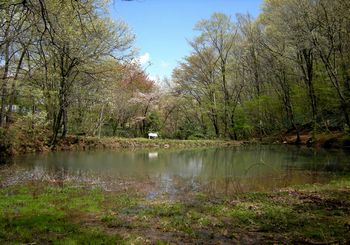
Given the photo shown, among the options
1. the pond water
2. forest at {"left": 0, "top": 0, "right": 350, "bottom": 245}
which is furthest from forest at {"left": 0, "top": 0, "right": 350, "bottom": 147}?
the pond water

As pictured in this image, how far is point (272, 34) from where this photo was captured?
34.5m

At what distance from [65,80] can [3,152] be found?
29.7ft

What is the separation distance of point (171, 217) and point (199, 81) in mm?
45177

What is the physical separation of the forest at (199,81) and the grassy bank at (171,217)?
7270 millimetres

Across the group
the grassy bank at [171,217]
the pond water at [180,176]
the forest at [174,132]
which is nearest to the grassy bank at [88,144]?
the forest at [174,132]

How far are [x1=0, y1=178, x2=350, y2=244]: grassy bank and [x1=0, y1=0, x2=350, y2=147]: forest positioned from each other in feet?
23.9

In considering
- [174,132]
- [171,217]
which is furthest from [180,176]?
[174,132]

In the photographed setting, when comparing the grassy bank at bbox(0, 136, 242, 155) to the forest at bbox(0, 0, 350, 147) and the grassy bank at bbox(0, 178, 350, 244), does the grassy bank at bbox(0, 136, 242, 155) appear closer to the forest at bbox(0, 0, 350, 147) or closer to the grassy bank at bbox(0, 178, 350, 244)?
the forest at bbox(0, 0, 350, 147)

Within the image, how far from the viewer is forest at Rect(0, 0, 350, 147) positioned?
2167 cm

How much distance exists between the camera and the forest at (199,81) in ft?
71.1

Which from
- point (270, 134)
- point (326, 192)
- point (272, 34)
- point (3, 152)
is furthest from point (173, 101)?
point (326, 192)

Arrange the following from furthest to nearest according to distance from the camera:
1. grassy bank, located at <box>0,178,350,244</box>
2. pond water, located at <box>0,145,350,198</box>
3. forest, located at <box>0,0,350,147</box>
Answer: forest, located at <box>0,0,350,147</box>, pond water, located at <box>0,145,350,198</box>, grassy bank, located at <box>0,178,350,244</box>

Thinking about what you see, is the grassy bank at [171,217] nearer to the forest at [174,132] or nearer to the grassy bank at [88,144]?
the forest at [174,132]

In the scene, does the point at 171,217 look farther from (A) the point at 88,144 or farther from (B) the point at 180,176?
(A) the point at 88,144
